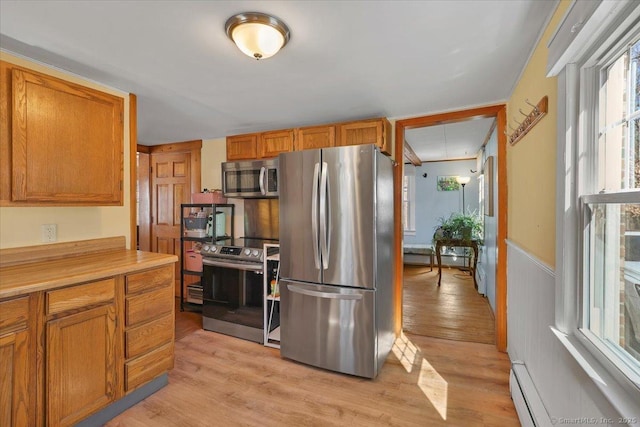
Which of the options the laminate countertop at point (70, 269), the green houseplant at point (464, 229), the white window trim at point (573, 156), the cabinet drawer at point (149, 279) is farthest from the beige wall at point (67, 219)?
the green houseplant at point (464, 229)

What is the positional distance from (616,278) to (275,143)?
2.86m

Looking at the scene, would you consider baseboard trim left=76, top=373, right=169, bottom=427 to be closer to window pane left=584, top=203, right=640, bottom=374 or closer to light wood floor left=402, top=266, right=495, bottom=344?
light wood floor left=402, top=266, right=495, bottom=344

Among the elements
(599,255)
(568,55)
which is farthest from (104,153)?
(599,255)

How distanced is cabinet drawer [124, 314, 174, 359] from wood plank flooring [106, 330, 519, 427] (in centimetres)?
37

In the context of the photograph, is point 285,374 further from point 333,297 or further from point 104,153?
point 104,153

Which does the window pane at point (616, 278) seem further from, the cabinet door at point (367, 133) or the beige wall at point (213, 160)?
the beige wall at point (213, 160)

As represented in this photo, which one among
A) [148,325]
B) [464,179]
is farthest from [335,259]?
[464,179]

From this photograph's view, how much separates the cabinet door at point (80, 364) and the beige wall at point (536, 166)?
253 centimetres

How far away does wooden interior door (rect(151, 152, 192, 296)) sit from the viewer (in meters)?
4.11

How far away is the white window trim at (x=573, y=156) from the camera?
3.22ft

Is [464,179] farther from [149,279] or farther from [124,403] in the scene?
[124,403]

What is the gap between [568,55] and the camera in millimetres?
1120

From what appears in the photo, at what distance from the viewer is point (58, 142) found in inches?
73.2

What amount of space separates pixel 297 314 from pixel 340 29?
211cm
